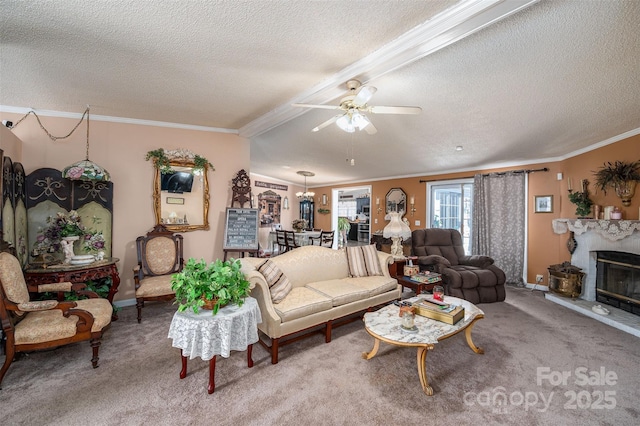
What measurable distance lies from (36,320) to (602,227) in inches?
263

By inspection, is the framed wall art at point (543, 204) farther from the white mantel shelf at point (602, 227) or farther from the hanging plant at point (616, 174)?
the hanging plant at point (616, 174)

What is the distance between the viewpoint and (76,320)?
221 cm

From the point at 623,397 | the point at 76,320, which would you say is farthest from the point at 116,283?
the point at 623,397

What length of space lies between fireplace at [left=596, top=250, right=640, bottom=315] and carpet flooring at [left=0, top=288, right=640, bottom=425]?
87 cm

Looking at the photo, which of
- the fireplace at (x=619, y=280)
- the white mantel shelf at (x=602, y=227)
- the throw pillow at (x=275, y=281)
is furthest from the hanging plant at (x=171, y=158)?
the fireplace at (x=619, y=280)

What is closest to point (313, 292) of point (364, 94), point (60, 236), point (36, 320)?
point (364, 94)

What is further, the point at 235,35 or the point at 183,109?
the point at 183,109

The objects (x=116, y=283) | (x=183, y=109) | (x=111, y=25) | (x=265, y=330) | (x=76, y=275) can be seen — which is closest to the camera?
(x=111, y=25)

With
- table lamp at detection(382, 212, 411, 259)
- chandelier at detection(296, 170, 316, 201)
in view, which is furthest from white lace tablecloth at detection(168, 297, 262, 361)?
chandelier at detection(296, 170, 316, 201)

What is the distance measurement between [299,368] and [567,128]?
4528 mm

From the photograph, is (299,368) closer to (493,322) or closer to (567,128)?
(493,322)

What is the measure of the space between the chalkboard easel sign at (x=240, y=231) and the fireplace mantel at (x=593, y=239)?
5180mm

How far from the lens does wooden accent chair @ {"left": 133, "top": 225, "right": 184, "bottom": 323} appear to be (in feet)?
10.4

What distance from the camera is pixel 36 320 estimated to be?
2.16 meters
